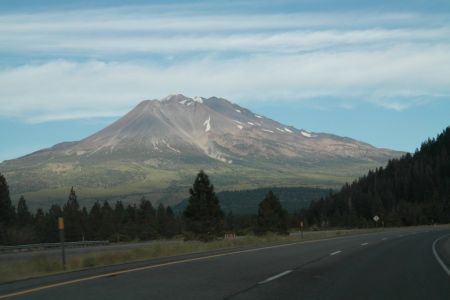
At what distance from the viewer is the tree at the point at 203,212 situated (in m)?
67.6

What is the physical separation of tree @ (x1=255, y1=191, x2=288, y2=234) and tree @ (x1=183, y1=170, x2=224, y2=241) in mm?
15747

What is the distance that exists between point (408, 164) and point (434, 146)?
1707cm

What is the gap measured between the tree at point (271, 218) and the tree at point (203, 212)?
15747 mm

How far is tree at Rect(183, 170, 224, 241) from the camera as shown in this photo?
222ft

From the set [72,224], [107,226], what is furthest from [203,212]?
[107,226]

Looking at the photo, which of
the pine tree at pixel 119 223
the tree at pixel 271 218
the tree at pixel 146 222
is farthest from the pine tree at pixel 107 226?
the tree at pixel 271 218

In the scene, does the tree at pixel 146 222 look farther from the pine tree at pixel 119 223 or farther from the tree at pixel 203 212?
the tree at pixel 203 212

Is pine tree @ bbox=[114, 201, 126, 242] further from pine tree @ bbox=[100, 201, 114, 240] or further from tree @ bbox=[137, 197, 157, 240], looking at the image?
tree @ bbox=[137, 197, 157, 240]

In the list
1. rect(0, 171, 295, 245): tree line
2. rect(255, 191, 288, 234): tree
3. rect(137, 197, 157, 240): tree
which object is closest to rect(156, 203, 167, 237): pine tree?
rect(0, 171, 295, 245): tree line

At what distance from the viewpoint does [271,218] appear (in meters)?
85.4

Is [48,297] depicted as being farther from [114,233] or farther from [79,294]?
[114,233]

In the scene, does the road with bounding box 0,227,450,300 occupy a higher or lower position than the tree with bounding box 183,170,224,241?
lower

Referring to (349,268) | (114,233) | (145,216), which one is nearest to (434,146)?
(145,216)

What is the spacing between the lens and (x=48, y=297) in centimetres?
1312
